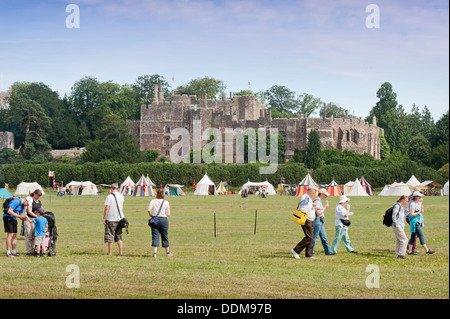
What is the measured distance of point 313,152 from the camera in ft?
307

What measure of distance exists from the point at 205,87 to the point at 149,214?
11334cm

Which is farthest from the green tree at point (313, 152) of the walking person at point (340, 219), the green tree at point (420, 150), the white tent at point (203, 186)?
the walking person at point (340, 219)

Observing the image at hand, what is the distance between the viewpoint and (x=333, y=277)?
13867 millimetres

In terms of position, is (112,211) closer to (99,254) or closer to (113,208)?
(113,208)

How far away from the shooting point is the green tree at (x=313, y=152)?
9250 centimetres

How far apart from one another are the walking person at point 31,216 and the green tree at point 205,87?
364 feet

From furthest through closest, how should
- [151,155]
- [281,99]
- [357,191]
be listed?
[281,99] < [151,155] < [357,191]

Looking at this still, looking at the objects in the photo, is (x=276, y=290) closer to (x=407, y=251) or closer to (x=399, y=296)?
(x=399, y=296)

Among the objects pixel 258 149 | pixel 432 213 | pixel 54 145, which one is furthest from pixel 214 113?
pixel 432 213

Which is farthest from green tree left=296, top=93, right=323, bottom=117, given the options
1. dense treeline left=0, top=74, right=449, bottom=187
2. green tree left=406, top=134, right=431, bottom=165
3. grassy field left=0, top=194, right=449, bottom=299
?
grassy field left=0, top=194, right=449, bottom=299

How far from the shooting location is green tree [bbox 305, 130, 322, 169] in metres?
92.5

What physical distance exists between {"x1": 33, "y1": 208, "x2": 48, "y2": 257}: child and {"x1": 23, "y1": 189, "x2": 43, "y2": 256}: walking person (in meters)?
0.11

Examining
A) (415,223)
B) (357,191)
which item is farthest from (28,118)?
(415,223)
